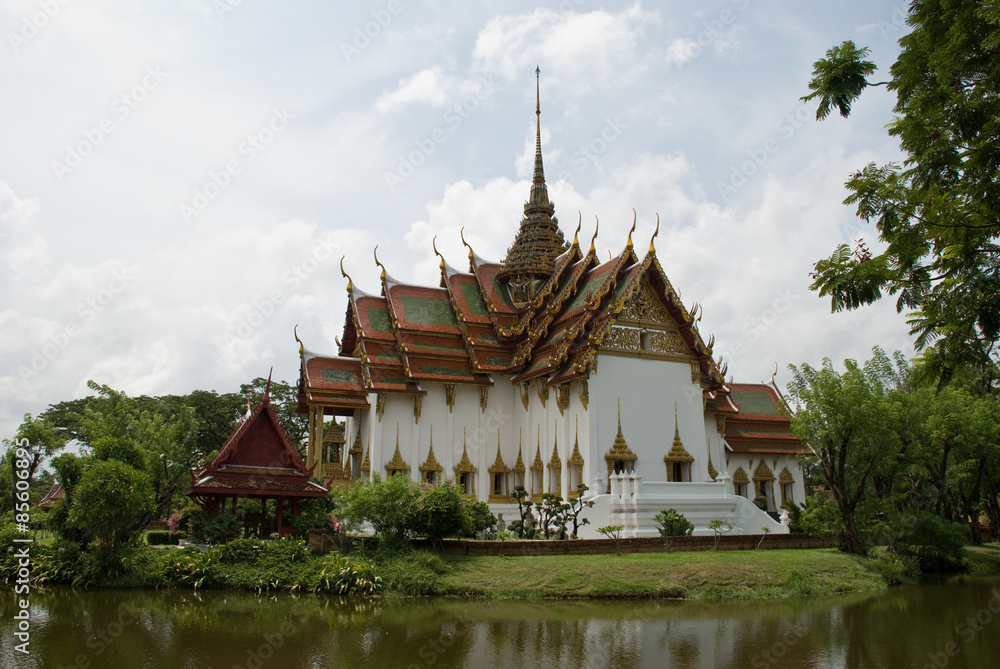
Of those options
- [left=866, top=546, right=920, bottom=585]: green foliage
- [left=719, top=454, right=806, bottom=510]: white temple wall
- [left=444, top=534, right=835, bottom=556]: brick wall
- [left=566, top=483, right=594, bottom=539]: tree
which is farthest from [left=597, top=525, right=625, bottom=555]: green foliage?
[left=719, top=454, right=806, bottom=510]: white temple wall

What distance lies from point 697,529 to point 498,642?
32.6 feet

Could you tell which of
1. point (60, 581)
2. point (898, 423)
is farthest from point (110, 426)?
point (898, 423)

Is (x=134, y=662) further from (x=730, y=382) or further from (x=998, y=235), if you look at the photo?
(x=730, y=382)

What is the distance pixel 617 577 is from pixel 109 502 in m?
8.54

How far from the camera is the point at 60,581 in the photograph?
13.1 m

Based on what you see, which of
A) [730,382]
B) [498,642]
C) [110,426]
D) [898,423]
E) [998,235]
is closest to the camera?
[998,235]

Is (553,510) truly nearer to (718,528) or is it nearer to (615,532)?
(615,532)

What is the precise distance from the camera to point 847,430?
1636 cm

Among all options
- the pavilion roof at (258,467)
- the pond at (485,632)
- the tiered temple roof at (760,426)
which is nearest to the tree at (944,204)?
A: the pond at (485,632)

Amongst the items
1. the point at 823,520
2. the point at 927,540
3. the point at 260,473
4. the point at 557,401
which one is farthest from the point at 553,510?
the point at 927,540

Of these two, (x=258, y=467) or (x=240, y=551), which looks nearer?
(x=240, y=551)

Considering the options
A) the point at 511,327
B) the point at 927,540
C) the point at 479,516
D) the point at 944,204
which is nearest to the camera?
the point at 944,204

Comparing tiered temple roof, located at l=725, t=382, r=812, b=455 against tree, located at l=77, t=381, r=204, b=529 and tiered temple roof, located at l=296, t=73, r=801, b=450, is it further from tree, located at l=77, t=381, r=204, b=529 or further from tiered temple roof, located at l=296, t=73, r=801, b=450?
tree, located at l=77, t=381, r=204, b=529

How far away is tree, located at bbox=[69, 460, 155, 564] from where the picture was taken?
497 inches
